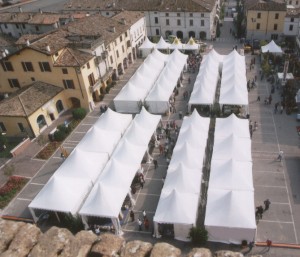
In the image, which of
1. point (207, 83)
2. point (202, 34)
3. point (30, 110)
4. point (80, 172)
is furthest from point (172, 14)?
point (80, 172)

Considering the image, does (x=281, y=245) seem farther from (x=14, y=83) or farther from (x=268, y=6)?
(x=268, y=6)

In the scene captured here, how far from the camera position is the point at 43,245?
53.0 ft

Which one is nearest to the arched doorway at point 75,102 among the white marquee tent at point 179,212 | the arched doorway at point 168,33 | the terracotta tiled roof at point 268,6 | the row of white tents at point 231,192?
the row of white tents at point 231,192

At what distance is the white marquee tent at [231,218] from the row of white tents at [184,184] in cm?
130

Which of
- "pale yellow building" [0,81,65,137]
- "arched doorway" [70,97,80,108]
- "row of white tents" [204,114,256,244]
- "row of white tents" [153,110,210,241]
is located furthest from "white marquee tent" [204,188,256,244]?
"arched doorway" [70,97,80,108]

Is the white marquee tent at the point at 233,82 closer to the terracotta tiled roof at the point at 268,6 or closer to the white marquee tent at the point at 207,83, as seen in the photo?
the white marquee tent at the point at 207,83

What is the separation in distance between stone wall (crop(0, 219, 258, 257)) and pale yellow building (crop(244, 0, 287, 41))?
52343 mm

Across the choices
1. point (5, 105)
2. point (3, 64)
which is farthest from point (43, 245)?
point (3, 64)

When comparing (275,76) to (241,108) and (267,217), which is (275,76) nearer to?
(241,108)

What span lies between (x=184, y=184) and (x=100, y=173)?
7.62m

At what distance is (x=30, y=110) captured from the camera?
1382 inches

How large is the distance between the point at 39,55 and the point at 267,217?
30924 millimetres

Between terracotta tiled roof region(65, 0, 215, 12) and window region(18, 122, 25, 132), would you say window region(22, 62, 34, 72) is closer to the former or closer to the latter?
window region(18, 122, 25, 132)

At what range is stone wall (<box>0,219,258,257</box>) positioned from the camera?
15438 millimetres
